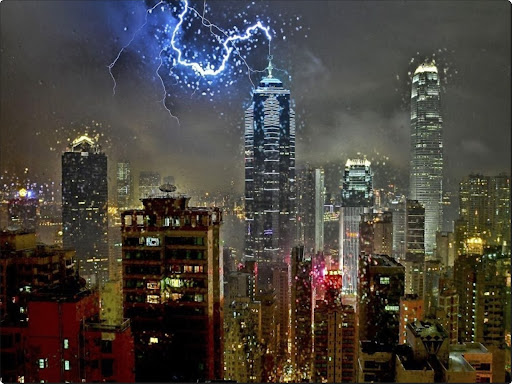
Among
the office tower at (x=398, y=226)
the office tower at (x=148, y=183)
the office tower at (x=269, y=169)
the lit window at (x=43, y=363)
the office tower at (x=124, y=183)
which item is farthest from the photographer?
the office tower at (x=398, y=226)

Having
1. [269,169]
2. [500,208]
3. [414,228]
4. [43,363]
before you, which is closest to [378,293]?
→ [414,228]

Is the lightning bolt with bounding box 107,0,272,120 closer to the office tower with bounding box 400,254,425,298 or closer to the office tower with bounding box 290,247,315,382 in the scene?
the office tower with bounding box 290,247,315,382

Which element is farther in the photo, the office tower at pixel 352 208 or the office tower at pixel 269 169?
the office tower at pixel 352 208

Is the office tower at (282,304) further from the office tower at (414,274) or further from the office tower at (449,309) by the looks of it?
the office tower at (449,309)

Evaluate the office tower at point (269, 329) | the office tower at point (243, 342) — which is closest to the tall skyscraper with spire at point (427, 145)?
the office tower at point (269, 329)

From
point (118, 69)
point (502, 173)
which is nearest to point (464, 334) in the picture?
point (502, 173)

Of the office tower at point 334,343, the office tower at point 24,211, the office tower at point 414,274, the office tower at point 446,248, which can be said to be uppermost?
the office tower at point 24,211
